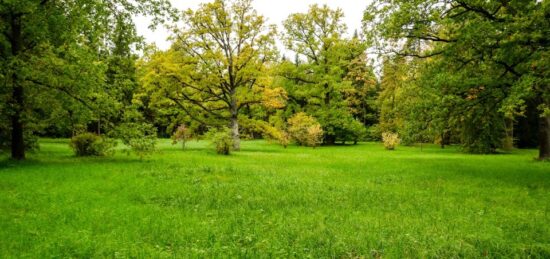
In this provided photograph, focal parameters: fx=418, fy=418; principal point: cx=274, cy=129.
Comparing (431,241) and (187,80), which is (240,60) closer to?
(187,80)

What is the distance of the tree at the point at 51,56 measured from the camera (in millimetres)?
17531

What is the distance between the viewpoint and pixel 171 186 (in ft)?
42.7

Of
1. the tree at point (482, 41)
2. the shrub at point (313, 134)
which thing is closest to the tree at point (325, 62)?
the shrub at point (313, 134)

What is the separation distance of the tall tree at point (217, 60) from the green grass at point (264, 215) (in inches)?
728

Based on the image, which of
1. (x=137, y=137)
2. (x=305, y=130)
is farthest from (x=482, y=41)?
(x=305, y=130)

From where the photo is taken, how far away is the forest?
7.43m

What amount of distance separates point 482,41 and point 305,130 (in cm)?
2760

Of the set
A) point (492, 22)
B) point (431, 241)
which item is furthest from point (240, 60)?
point (431, 241)

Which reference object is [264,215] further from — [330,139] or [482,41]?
[330,139]

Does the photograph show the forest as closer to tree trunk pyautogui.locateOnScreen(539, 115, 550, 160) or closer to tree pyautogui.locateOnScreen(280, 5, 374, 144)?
tree trunk pyautogui.locateOnScreen(539, 115, 550, 160)

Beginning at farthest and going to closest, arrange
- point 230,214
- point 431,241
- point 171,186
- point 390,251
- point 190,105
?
1. point 190,105
2. point 171,186
3. point 230,214
4. point 431,241
5. point 390,251

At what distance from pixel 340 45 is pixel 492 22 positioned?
105 feet

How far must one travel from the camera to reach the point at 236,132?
34.7 metres

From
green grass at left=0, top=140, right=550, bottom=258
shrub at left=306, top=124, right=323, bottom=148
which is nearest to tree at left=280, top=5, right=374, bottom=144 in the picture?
shrub at left=306, top=124, right=323, bottom=148
